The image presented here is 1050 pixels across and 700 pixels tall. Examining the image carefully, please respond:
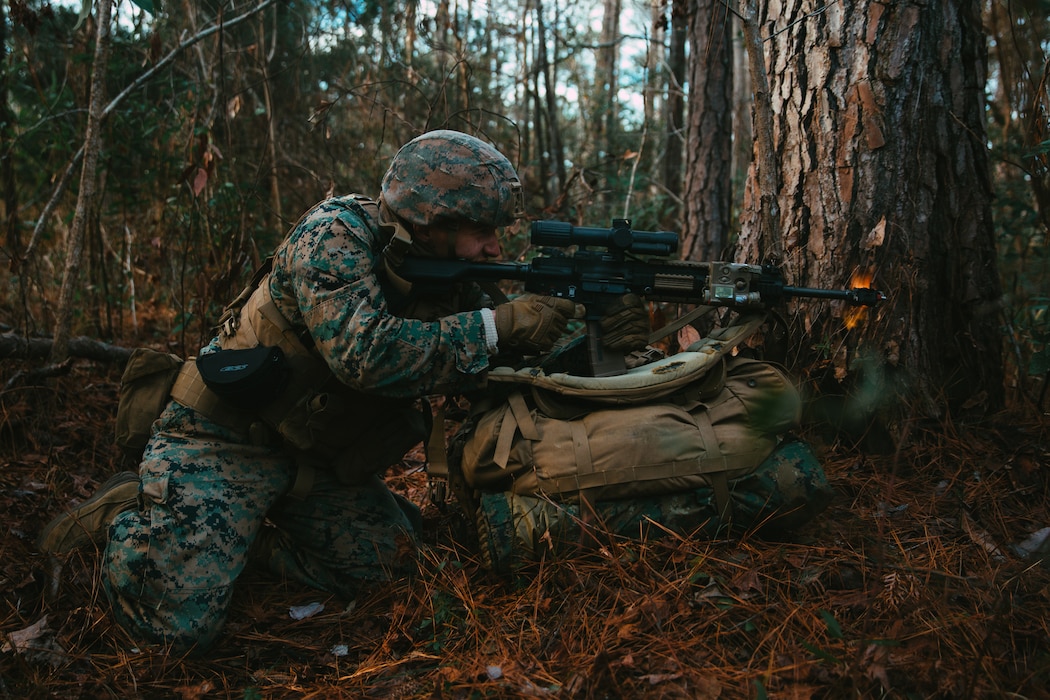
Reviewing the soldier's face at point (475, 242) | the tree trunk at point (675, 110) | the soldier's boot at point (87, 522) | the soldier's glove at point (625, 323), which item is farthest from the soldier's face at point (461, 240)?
the tree trunk at point (675, 110)

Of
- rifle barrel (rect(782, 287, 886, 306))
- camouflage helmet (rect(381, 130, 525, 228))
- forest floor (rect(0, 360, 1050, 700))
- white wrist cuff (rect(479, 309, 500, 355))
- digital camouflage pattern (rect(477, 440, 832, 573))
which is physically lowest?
forest floor (rect(0, 360, 1050, 700))

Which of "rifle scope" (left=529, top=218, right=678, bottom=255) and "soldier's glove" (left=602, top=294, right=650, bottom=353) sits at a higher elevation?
"rifle scope" (left=529, top=218, right=678, bottom=255)

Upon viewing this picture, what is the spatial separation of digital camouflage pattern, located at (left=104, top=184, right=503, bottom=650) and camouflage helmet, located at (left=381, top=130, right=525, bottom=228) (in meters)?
0.18

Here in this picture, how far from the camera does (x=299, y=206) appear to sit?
7.46 metres

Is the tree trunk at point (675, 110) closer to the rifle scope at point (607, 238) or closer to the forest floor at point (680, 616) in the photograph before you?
the rifle scope at point (607, 238)

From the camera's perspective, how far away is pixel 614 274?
3211 millimetres

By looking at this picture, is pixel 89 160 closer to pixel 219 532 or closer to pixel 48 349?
pixel 48 349

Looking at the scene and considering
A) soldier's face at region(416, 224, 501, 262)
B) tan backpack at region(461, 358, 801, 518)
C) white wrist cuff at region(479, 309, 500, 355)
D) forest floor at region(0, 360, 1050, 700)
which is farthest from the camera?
soldier's face at region(416, 224, 501, 262)

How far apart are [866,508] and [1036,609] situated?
88 centimetres

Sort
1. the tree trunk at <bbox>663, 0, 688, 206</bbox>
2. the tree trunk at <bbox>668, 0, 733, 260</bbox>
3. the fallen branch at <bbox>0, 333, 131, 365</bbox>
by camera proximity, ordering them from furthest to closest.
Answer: the tree trunk at <bbox>663, 0, 688, 206</bbox>
the tree trunk at <bbox>668, 0, 733, 260</bbox>
the fallen branch at <bbox>0, 333, 131, 365</bbox>

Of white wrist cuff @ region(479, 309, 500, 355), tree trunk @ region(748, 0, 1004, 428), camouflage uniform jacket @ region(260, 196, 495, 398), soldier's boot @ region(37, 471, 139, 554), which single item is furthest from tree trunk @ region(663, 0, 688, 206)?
soldier's boot @ region(37, 471, 139, 554)

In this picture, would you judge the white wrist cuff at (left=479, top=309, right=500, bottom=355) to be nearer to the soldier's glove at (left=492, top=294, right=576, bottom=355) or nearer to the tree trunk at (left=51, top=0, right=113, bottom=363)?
the soldier's glove at (left=492, top=294, right=576, bottom=355)

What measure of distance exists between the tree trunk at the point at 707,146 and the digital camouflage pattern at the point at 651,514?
3707 mm

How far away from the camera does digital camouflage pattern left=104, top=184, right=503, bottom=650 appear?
9.46 ft
